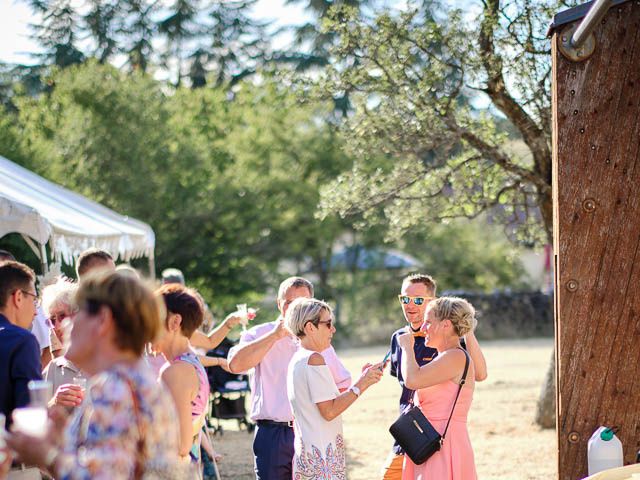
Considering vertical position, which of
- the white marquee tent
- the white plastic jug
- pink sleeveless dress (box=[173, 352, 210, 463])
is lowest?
the white plastic jug

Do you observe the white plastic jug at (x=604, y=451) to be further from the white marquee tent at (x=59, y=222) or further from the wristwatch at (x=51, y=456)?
the white marquee tent at (x=59, y=222)

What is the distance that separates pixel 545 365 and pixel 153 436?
18.0 m

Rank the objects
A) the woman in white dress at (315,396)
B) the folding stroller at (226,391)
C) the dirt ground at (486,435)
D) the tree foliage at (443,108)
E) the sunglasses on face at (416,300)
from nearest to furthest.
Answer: the woman in white dress at (315,396), the sunglasses on face at (416,300), the dirt ground at (486,435), the tree foliage at (443,108), the folding stroller at (226,391)

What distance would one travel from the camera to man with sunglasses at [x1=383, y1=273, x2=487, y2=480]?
5500 mm

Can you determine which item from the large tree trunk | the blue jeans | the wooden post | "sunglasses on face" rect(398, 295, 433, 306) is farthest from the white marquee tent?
the large tree trunk

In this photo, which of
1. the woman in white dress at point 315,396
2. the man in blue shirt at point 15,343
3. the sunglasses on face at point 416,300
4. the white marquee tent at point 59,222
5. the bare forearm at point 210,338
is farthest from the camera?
the white marquee tent at point 59,222

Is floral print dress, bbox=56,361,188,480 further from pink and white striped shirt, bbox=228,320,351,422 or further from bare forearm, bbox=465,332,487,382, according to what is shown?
bare forearm, bbox=465,332,487,382

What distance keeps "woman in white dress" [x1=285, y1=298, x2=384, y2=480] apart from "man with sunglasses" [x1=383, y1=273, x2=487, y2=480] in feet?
A: 2.16

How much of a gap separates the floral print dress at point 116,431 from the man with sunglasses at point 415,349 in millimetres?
2725

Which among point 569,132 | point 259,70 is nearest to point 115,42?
point 259,70

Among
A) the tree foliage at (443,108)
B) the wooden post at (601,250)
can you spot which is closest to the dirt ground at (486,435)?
the tree foliage at (443,108)

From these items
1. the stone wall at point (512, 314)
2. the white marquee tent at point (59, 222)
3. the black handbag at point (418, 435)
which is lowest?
the black handbag at point (418, 435)

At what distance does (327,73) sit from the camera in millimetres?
10977

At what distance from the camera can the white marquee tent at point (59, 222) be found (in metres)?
7.41
